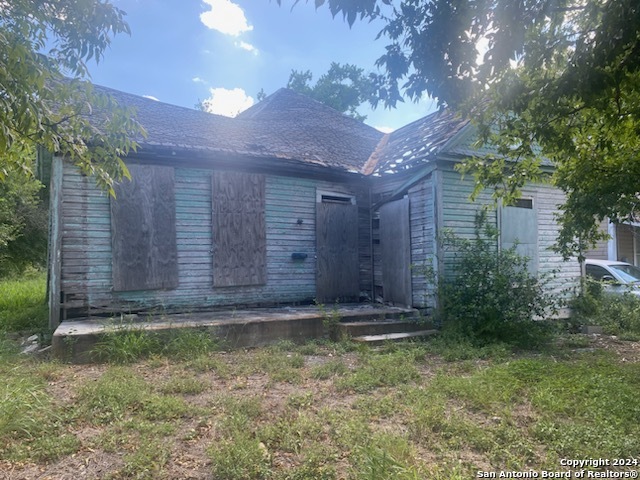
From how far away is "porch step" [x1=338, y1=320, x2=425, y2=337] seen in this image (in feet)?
22.4

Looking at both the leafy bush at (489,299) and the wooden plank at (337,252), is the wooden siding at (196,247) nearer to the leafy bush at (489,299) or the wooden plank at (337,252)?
the wooden plank at (337,252)

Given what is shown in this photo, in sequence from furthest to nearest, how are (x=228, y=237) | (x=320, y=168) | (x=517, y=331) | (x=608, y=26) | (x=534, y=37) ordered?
(x=320, y=168) < (x=228, y=237) < (x=517, y=331) < (x=534, y=37) < (x=608, y=26)

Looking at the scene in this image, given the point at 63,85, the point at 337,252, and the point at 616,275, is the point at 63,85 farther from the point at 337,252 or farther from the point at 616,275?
the point at 616,275

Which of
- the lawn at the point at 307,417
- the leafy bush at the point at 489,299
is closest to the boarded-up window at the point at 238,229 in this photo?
the lawn at the point at 307,417

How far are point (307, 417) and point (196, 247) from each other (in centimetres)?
489

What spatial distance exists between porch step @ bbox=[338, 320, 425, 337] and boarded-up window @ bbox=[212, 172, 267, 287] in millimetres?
2252

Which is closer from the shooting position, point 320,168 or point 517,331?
point 517,331

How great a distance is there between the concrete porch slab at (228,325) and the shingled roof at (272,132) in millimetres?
3003

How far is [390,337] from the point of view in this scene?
678 centimetres

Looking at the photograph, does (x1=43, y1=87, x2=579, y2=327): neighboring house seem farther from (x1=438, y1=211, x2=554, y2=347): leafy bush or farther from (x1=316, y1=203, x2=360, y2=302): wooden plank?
(x1=438, y1=211, x2=554, y2=347): leafy bush

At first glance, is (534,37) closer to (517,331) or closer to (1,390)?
(517,331)

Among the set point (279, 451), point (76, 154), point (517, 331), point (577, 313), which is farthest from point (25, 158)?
point (577, 313)

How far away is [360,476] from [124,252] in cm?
587

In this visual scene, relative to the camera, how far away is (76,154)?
11.5 feet
